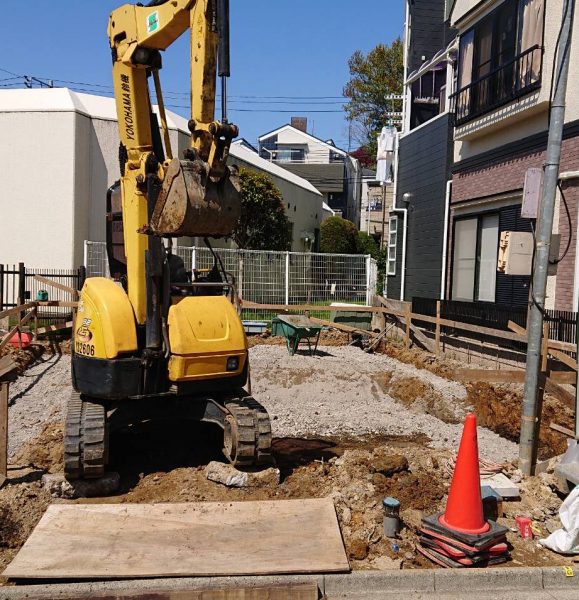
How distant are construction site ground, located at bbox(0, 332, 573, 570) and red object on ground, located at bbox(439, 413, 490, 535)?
384mm

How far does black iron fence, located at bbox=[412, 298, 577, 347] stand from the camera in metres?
11.0

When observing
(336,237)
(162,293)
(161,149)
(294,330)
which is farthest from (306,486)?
(336,237)

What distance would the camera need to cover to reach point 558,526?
5633 millimetres

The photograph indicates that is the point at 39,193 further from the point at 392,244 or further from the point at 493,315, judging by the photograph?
the point at 493,315

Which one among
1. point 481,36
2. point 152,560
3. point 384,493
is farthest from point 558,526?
point 481,36

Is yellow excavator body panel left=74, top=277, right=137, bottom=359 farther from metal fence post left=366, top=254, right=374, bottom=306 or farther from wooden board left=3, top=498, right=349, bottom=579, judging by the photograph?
metal fence post left=366, top=254, right=374, bottom=306

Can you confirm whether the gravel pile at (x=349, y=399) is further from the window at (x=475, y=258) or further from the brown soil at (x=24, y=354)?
the brown soil at (x=24, y=354)

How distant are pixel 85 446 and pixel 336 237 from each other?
3281 centimetres

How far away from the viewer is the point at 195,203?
5824mm

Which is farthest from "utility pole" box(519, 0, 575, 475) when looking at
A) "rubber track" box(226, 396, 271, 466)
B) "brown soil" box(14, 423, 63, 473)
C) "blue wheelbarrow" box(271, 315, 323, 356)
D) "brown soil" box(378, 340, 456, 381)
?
"blue wheelbarrow" box(271, 315, 323, 356)

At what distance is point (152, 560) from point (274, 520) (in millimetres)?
1142

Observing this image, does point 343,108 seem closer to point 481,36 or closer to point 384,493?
point 481,36

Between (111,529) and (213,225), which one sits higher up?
(213,225)

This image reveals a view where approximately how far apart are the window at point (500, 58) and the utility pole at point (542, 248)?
6.10 meters
